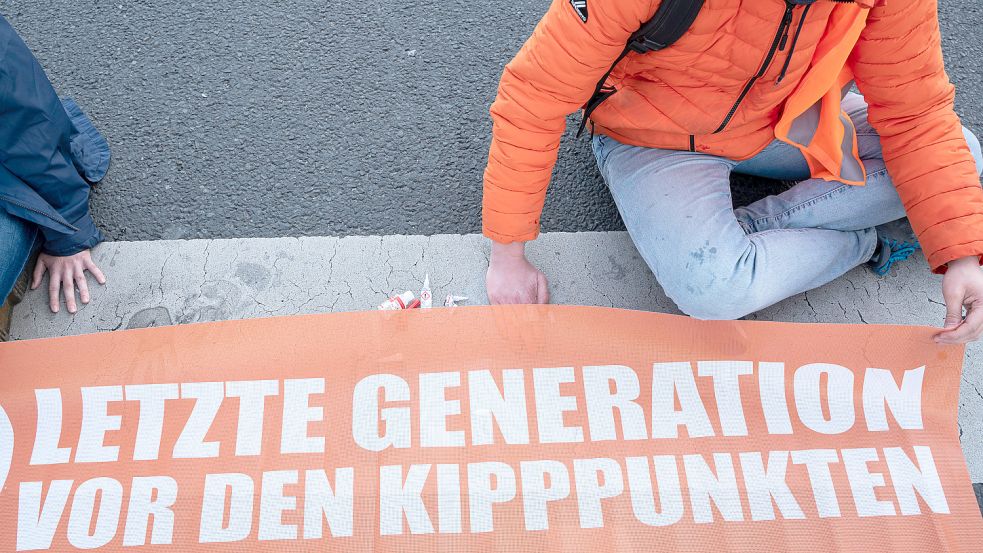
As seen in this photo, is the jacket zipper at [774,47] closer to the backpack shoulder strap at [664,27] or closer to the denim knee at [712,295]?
the backpack shoulder strap at [664,27]

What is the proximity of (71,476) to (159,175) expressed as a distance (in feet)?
2.50

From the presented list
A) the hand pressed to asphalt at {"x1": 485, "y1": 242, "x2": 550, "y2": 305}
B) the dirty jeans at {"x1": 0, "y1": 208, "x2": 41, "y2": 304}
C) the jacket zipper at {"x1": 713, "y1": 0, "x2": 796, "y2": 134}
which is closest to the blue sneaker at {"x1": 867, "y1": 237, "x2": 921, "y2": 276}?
the jacket zipper at {"x1": 713, "y1": 0, "x2": 796, "y2": 134}

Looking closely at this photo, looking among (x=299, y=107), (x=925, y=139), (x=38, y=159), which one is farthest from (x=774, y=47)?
(x=38, y=159)

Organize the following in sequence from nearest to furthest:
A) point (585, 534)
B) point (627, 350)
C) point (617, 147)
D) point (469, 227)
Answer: point (585, 534)
point (627, 350)
point (617, 147)
point (469, 227)

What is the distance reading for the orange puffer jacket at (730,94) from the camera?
3.75ft

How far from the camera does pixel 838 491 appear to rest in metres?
1.33

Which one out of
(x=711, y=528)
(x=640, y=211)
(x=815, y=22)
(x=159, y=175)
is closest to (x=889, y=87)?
(x=815, y=22)

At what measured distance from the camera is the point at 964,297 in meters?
1.35

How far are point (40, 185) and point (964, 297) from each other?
73.2 inches

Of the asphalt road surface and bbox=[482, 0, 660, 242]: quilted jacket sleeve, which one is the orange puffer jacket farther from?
the asphalt road surface

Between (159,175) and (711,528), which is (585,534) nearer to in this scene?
(711,528)

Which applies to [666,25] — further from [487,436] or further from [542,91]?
[487,436]

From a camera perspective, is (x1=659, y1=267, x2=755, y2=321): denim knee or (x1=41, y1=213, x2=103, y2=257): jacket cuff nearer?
(x1=659, y1=267, x2=755, y2=321): denim knee

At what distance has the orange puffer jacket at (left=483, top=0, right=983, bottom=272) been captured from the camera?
3.75ft
